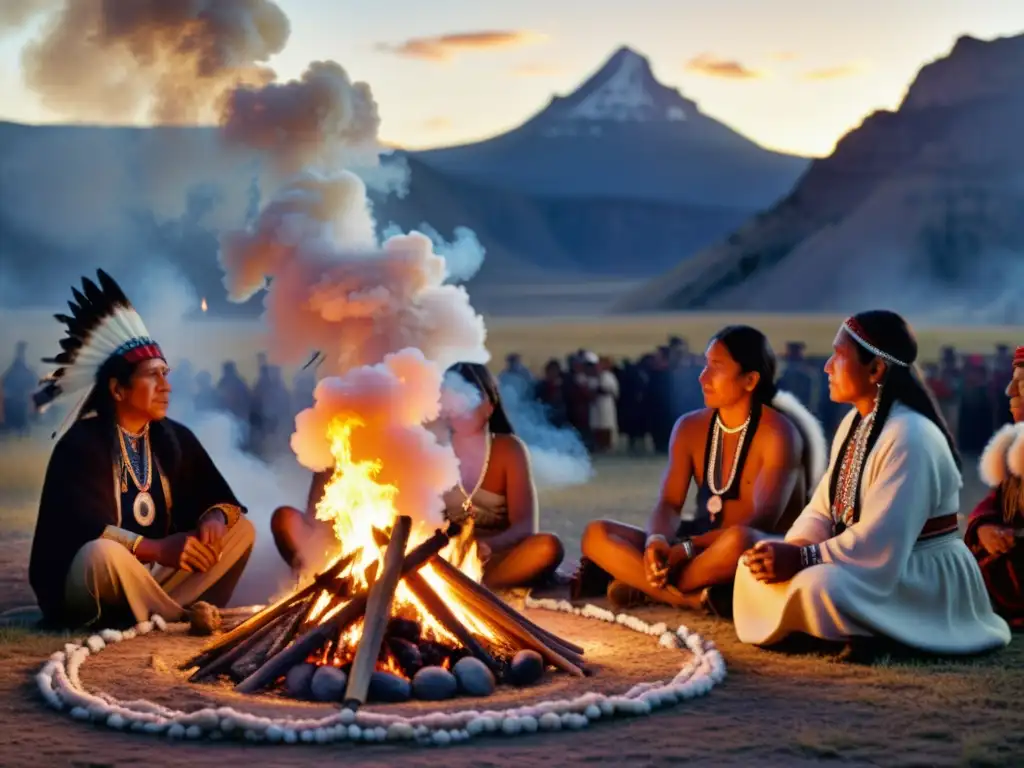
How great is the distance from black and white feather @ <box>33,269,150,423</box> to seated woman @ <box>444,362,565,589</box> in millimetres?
1963

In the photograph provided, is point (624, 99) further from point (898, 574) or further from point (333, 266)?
point (898, 574)

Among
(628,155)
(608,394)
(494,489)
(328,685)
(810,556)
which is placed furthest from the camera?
(628,155)

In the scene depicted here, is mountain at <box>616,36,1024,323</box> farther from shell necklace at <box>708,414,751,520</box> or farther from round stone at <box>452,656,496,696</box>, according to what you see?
round stone at <box>452,656,496,696</box>

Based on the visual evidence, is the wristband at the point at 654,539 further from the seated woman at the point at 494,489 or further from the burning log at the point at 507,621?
the burning log at the point at 507,621

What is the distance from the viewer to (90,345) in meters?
8.60

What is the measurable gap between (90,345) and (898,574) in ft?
14.8

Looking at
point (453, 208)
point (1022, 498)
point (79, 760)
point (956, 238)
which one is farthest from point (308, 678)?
point (956, 238)

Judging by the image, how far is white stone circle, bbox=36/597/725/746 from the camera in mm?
5953

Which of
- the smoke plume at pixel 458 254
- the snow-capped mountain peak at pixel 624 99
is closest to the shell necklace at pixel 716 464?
the smoke plume at pixel 458 254

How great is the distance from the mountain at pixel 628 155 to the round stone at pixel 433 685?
19960 millimetres

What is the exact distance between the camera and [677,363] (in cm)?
2262

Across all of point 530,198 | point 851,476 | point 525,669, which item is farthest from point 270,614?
point 530,198

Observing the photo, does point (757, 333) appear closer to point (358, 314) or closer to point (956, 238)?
point (358, 314)

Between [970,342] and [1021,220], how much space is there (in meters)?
4.68
